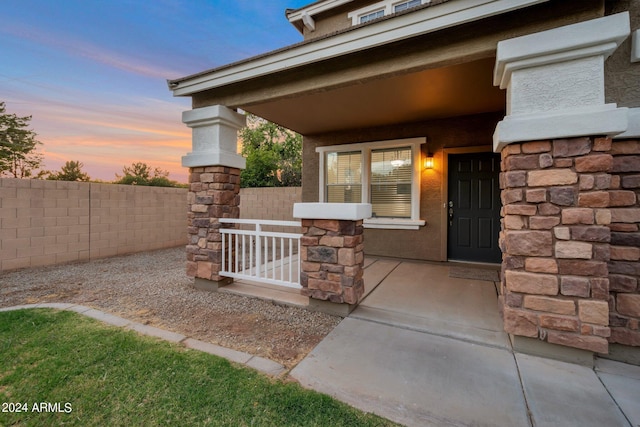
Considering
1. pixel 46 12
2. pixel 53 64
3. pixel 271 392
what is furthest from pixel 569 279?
pixel 53 64

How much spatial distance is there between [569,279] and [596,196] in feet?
2.12

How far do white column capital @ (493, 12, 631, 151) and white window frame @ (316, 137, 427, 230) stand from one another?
116 inches

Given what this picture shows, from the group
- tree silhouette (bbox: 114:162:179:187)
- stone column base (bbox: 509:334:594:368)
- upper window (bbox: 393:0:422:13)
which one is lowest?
stone column base (bbox: 509:334:594:368)

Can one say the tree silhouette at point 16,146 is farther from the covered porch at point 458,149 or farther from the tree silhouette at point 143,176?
the covered porch at point 458,149

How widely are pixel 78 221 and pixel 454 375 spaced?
7.08 m

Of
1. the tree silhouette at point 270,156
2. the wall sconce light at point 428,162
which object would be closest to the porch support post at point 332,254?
the wall sconce light at point 428,162

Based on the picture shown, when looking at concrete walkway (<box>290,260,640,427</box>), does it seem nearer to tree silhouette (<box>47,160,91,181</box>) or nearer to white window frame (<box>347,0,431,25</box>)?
white window frame (<box>347,0,431,25</box>)

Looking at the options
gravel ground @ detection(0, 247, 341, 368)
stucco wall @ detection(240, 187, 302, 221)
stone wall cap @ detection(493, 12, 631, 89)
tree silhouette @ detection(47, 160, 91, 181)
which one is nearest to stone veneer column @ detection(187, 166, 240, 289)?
gravel ground @ detection(0, 247, 341, 368)

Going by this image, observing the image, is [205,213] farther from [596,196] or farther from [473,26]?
[596,196]

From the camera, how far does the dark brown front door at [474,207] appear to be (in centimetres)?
482

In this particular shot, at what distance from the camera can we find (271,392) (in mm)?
1699

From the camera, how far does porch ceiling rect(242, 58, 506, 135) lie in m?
3.23

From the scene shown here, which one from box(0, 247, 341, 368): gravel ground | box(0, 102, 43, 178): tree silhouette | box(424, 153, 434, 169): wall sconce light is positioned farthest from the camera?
box(0, 102, 43, 178): tree silhouette

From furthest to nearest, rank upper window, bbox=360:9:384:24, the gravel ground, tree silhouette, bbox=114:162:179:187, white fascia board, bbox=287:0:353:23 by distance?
tree silhouette, bbox=114:162:179:187 → white fascia board, bbox=287:0:353:23 → upper window, bbox=360:9:384:24 → the gravel ground
